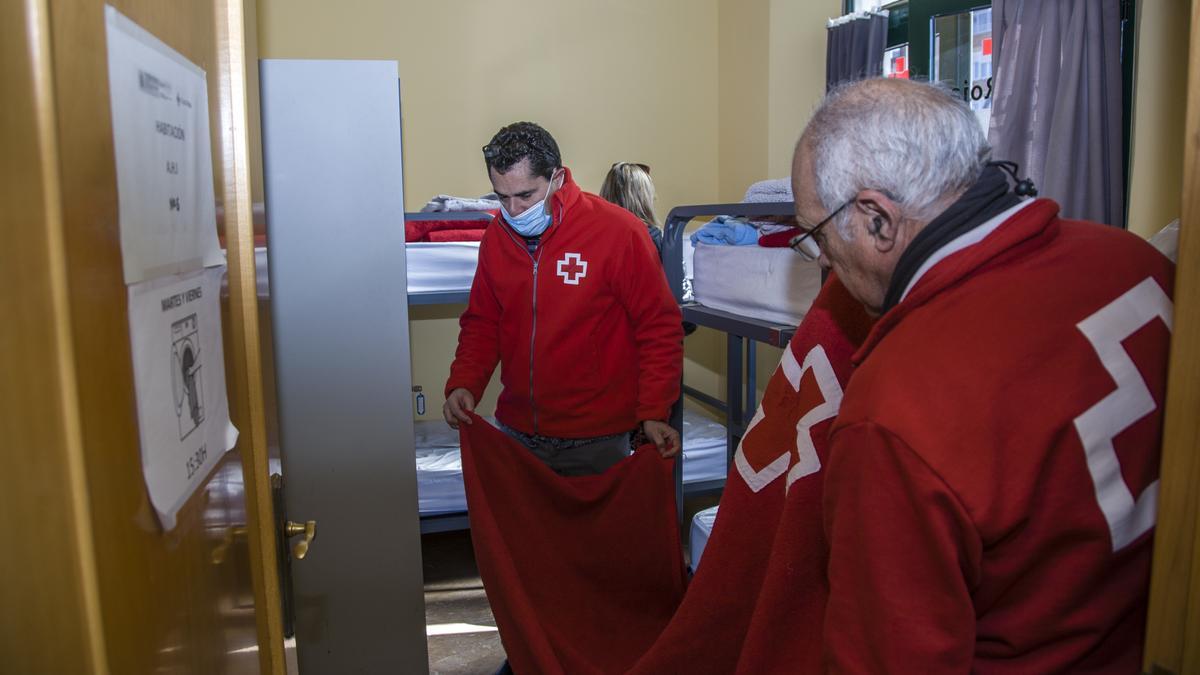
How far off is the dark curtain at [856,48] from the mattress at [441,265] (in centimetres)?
200

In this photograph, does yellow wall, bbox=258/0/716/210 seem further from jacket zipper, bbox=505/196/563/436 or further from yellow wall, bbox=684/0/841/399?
jacket zipper, bbox=505/196/563/436

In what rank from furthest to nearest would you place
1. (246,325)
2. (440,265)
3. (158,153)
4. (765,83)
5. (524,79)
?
(524,79), (765,83), (440,265), (246,325), (158,153)

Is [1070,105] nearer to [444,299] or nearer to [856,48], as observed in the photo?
[856,48]

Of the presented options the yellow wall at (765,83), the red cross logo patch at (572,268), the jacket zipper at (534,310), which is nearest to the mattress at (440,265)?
the jacket zipper at (534,310)

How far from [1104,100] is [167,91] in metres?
3.04

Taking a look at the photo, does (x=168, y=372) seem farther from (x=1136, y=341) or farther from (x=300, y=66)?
(x=300, y=66)

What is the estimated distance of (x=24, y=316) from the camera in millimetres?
400

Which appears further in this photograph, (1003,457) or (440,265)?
(440,265)

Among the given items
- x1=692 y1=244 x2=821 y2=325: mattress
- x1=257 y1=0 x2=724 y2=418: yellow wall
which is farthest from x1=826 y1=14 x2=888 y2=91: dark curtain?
x1=692 y1=244 x2=821 y2=325: mattress

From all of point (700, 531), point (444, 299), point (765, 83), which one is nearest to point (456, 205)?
point (444, 299)

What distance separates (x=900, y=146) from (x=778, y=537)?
628 millimetres

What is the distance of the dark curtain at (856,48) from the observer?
4125 mm

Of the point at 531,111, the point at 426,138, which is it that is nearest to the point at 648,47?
the point at 531,111

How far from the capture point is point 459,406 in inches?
100
